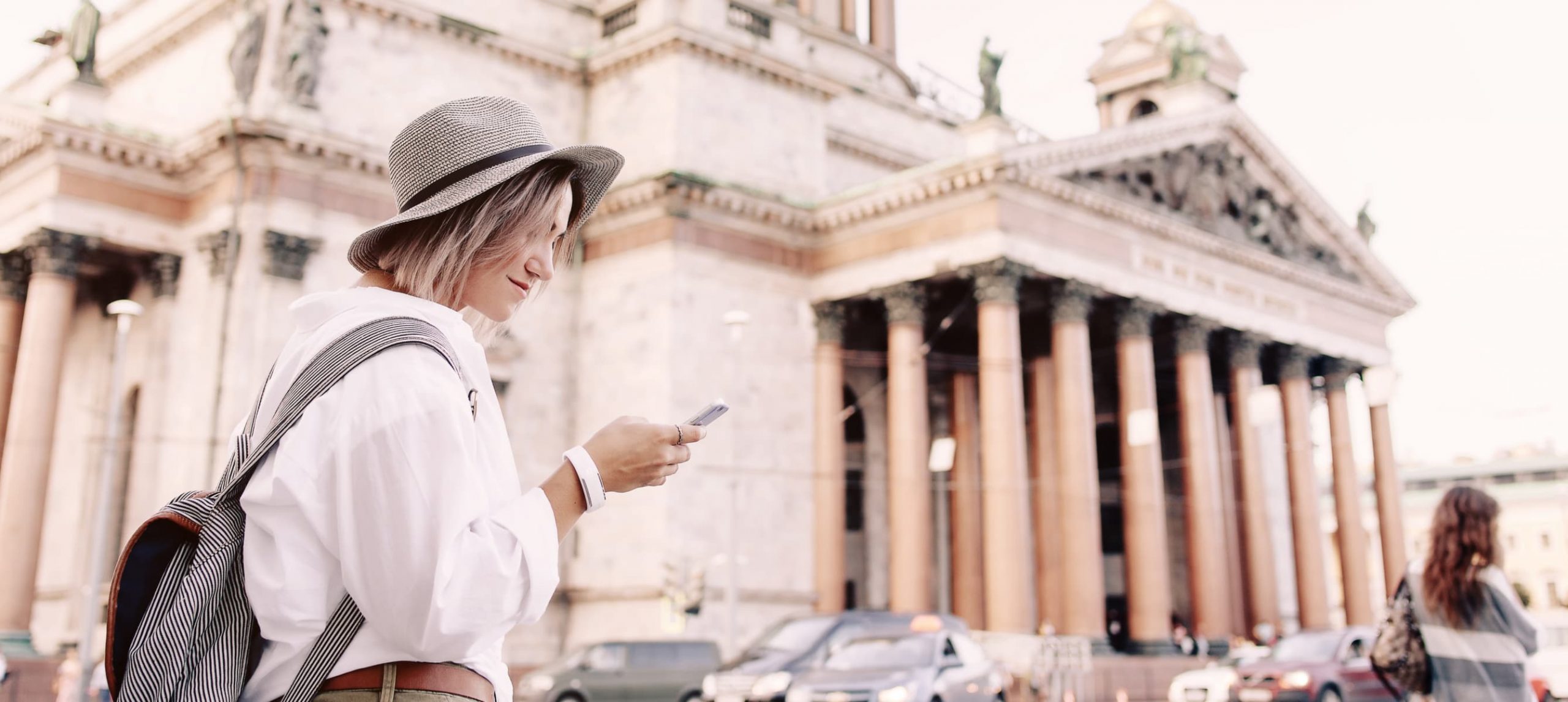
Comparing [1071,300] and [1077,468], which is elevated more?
[1071,300]

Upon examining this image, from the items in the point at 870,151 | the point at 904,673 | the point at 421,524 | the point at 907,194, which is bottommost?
the point at 904,673

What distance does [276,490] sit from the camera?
2.13 meters

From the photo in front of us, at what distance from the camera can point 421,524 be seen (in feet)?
6.68

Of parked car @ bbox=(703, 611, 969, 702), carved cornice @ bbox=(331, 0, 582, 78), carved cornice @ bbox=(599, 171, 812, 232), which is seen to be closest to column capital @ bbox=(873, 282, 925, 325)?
carved cornice @ bbox=(599, 171, 812, 232)

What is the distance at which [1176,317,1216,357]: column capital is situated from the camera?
31828 millimetres

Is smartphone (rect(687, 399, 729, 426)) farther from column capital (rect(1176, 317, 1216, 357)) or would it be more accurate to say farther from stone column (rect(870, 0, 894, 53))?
stone column (rect(870, 0, 894, 53))

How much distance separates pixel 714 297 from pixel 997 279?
6081 mm

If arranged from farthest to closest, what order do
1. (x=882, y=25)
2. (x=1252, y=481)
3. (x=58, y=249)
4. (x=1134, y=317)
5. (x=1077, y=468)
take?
(x=882, y=25) → (x=1252, y=481) → (x=1134, y=317) → (x=1077, y=468) → (x=58, y=249)

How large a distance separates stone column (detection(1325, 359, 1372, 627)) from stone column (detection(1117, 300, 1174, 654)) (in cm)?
961

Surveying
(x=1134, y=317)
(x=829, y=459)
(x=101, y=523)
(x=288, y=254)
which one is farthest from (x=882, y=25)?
(x=101, y=523)

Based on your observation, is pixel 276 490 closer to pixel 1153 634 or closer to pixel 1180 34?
pixel 1153 634

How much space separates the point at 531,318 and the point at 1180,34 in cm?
1904

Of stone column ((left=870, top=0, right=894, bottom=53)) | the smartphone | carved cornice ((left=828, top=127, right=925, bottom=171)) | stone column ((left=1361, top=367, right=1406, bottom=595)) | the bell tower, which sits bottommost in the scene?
the smartphone

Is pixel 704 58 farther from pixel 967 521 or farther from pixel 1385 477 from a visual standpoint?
pixel 1385 477
